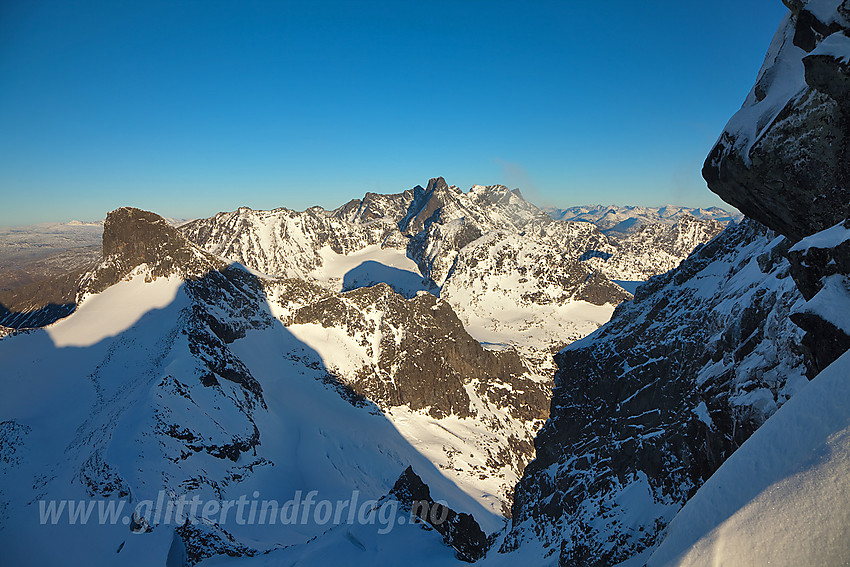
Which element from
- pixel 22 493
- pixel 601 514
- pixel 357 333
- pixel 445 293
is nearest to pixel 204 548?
pixel 22 493

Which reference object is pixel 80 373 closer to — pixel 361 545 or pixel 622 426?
pixel 361 545

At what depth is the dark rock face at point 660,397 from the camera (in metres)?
14.5

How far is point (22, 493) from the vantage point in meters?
36.0

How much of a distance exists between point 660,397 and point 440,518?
19.2 m

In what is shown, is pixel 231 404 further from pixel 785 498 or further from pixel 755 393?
pixel 785 498

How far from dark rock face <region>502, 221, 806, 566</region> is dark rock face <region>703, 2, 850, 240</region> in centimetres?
A: 404

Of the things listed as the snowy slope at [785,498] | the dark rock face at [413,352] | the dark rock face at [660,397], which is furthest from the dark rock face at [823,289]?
the dark rock face at [413,352]

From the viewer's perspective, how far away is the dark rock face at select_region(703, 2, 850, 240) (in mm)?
10312

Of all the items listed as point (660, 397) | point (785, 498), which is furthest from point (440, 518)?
point (785, 498)

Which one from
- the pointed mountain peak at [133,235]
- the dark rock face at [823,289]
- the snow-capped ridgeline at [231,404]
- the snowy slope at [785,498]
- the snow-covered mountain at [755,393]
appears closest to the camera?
the snowy slope at [785,498]

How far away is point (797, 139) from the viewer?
37.7 feet

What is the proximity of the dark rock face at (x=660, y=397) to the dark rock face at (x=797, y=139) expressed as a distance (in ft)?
13.2

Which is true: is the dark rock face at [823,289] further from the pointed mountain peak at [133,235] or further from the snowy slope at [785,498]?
the pointed mountain peak at [133,235]

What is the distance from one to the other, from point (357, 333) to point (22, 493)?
227ft
